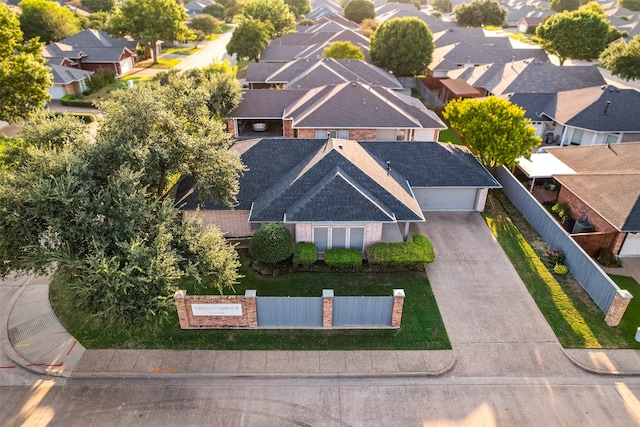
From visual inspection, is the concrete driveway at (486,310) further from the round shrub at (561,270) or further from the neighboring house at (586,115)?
the neighboring house at (586,115)

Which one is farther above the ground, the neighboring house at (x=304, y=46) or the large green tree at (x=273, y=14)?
the large green tree at (x=273, y=14)

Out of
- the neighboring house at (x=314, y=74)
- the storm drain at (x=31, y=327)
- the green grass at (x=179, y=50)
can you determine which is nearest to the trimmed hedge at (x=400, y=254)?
the storm drain at (x=31, y=327)

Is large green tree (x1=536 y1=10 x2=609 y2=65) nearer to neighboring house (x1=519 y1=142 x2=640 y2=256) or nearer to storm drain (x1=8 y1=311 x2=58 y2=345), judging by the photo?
neighboring house (x1=519 y1=142 x2=640 y2=256)

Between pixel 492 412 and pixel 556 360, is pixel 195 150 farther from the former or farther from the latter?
pixel 556 360

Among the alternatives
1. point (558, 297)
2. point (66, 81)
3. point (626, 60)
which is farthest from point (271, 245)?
point (626, 60)

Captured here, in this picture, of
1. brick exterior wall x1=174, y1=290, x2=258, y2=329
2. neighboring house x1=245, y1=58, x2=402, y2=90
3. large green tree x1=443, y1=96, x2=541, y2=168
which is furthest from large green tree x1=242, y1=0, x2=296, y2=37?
brick exterior wall x1=174, y1=290, x2=258, y2=329

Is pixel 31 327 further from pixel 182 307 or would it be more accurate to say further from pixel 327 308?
pixel 327 308

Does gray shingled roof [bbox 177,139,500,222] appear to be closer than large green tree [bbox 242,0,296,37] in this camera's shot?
Yes
